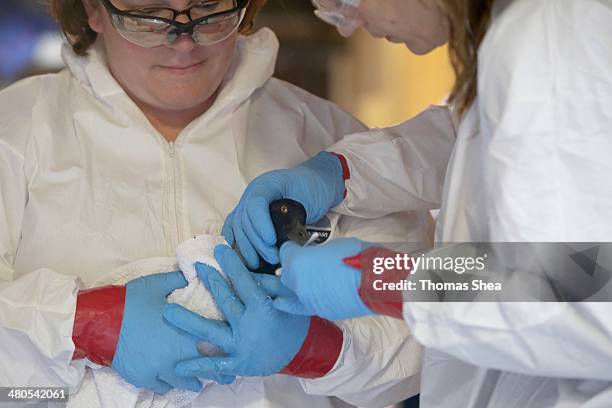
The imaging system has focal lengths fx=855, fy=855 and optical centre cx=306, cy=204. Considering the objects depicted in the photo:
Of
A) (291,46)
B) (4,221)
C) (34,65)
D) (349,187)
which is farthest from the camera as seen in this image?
(291,46)

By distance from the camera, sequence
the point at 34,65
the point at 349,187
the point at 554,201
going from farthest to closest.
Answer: the point at 34,65
the point at 349,187
the point at 554,201

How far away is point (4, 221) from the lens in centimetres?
181

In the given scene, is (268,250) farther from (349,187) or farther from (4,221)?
(4,221)

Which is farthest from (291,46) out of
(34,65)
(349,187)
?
(349,187)

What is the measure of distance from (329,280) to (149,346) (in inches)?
17.4

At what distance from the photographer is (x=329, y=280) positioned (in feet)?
4.52

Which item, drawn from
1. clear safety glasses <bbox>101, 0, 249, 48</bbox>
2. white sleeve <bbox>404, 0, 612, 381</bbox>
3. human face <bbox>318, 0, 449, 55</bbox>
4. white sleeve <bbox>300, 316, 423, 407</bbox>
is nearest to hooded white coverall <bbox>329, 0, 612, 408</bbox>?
white sleeve <bbox>404, 0, 612, 381</bbox>

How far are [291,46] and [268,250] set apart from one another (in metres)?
5.04

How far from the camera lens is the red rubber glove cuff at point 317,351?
5.42 ft

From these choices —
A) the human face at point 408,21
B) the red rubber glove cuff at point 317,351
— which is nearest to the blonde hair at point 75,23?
the human face at point 408,21

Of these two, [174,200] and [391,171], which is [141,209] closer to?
[174,200]

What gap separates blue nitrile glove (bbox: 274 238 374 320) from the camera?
53.9 inches

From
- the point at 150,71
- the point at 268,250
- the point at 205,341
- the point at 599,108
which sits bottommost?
the point at 205,341

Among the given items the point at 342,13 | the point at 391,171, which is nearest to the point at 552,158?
the point at 342,13
